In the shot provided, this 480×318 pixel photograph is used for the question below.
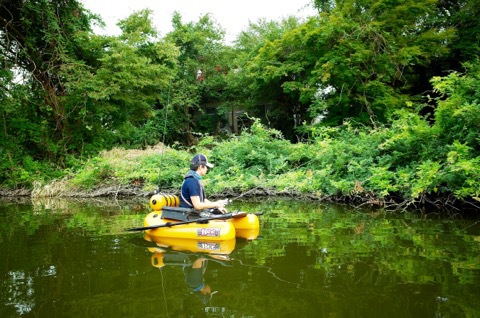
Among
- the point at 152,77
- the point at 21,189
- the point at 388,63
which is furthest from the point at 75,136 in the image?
the point at 388,63

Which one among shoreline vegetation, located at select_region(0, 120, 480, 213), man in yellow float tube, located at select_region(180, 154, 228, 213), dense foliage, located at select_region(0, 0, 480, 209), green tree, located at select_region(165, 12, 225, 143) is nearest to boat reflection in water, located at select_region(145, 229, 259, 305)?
man in yellow float tube, located at select_region(180, 154, 228, 213)

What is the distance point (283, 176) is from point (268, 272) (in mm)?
7249

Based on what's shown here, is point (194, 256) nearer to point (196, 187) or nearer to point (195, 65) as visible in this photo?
point (196, 187)

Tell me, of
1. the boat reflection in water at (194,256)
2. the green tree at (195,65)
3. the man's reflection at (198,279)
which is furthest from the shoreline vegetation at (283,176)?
the green tree at (195,65)

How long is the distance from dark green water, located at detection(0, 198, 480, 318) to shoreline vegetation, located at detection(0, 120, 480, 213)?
1.18 metres

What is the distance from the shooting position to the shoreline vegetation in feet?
28.1

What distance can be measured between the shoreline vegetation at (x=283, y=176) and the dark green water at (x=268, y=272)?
3.87 feet

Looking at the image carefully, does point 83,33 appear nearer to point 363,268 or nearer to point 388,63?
point 388,63

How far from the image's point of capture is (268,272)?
14.6 feet

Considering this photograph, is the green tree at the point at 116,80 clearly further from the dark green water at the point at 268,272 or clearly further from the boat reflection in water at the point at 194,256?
the boat reflection in water at the point at 194,256

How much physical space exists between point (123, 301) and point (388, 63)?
46.9 feet

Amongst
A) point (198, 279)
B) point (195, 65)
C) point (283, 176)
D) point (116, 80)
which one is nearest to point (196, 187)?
point (198, 279)

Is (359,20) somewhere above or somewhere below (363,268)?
above

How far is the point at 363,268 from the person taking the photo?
14.7ft
